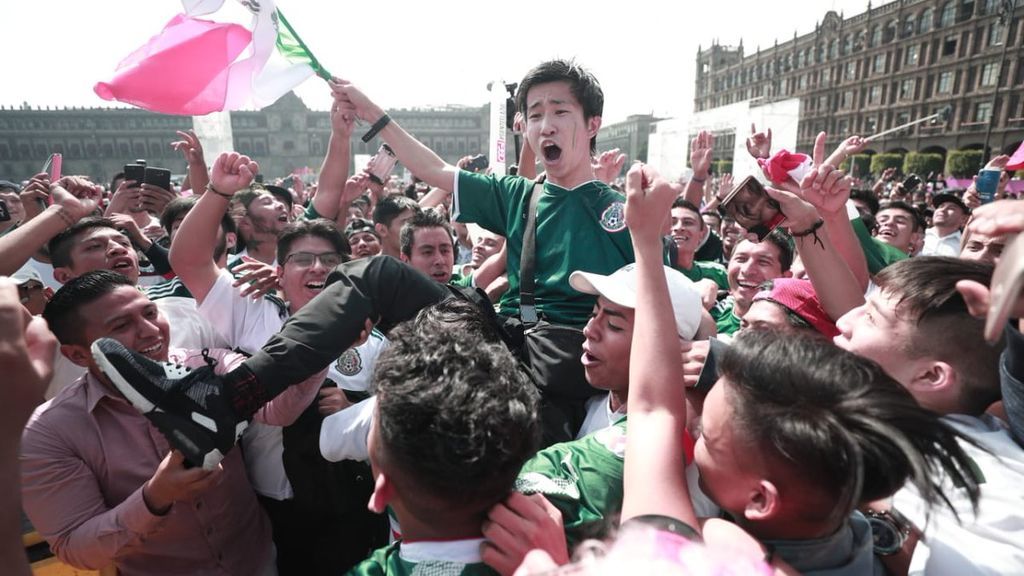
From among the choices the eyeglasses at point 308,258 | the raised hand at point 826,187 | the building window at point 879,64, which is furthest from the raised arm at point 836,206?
the building window at point 879,64

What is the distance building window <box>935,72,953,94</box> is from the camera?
4519cm

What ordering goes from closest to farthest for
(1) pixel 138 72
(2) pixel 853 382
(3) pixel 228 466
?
(2) pixel 853 382, (3) pixel 228 466, (1) pixel 138 72

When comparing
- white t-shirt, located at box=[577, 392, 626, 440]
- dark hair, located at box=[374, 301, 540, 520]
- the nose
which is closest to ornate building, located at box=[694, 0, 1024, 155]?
the nose

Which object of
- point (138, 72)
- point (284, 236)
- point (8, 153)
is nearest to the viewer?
point (284, 236)

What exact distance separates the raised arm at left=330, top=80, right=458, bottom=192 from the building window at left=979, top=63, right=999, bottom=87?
56989 millimetres

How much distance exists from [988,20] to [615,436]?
2351 inches

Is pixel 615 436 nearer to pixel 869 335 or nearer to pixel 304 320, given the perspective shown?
pixel 869 335

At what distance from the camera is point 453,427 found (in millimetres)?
1114

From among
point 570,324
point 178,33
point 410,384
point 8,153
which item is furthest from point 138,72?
point 8,153

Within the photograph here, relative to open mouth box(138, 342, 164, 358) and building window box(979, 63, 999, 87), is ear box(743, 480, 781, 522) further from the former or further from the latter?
building window box(979, 63, 999, 87)

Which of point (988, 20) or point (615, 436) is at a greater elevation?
point (988, 20)

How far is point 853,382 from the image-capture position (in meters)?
1.03

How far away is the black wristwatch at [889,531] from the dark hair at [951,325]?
37 cm

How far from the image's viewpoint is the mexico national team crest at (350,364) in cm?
247
